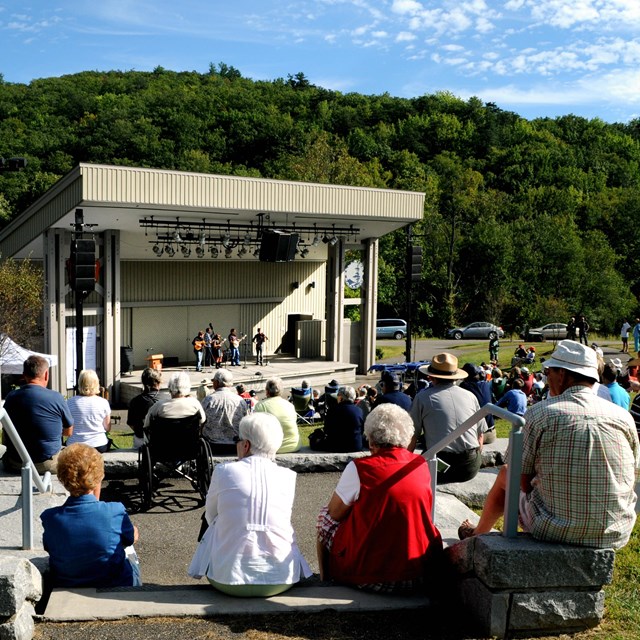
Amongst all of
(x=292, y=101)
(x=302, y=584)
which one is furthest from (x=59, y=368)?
(x=292, y=101)

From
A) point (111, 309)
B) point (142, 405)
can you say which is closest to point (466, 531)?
point (142, 405)

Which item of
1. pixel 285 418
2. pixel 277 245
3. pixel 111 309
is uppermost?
pixel 277 245

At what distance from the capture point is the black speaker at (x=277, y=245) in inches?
854

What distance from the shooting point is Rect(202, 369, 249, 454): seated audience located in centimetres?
774

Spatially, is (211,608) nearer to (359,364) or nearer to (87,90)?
(359,364)

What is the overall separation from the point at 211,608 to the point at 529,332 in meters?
41.4

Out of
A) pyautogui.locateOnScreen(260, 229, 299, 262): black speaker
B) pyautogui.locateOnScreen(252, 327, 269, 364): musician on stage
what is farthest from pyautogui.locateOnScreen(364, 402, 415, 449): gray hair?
pyautogui.locateOnScreen(252, 327, 269, 364): musician on stage

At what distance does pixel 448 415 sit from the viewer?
658 centimetres

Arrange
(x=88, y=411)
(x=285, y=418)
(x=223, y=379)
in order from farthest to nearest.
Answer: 1. (x=223, y=379)
2. (x=285, y=418)
3. (x=88, y=411)

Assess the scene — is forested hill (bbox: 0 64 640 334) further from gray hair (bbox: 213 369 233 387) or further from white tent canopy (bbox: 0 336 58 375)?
gray hair (bbox: 213 369 233 387)

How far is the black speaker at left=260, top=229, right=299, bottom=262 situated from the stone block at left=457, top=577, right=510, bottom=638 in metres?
18.4

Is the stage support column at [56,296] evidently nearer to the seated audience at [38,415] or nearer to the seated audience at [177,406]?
the seated audience at [177,406]

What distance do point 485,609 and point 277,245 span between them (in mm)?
18597

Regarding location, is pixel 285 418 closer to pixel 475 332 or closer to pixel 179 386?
pixel 179 386
